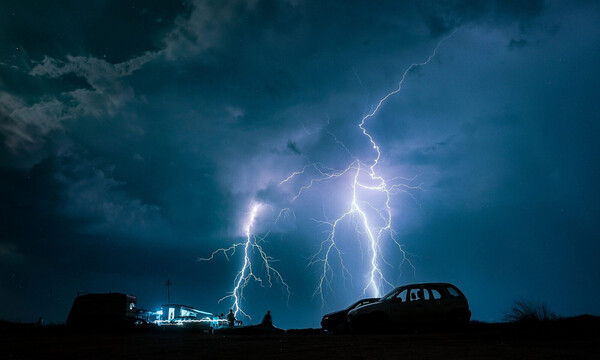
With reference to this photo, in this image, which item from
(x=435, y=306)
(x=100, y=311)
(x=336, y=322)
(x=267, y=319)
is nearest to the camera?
(x=435, y=306)

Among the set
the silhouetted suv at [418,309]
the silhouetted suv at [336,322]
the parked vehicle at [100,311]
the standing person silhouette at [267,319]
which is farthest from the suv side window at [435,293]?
the parked vehicle at [100,311]

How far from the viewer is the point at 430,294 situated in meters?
11.3

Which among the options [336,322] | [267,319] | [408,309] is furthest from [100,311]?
[408,309]

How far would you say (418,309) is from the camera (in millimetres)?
11141

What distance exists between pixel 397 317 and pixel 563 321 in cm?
414

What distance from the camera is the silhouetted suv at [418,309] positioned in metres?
11.0

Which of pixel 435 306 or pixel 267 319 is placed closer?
pixel 435 306

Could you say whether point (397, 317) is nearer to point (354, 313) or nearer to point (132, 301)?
point (354, 313)

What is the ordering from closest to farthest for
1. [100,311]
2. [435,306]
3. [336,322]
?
[435,306] < [336,322] < [100,311]

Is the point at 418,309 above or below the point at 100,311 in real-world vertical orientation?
below

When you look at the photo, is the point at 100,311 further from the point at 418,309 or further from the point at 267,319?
the point at 418,309

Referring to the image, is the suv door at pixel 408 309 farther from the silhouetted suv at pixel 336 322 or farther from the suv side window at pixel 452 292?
the silhouetted suv at pixel 336 322

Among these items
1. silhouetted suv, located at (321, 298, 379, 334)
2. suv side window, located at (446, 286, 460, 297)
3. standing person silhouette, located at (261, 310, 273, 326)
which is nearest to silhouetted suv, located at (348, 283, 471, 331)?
suv side window, located at (446, 286, 460, 297)

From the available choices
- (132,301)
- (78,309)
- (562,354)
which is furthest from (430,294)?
(78,309)
